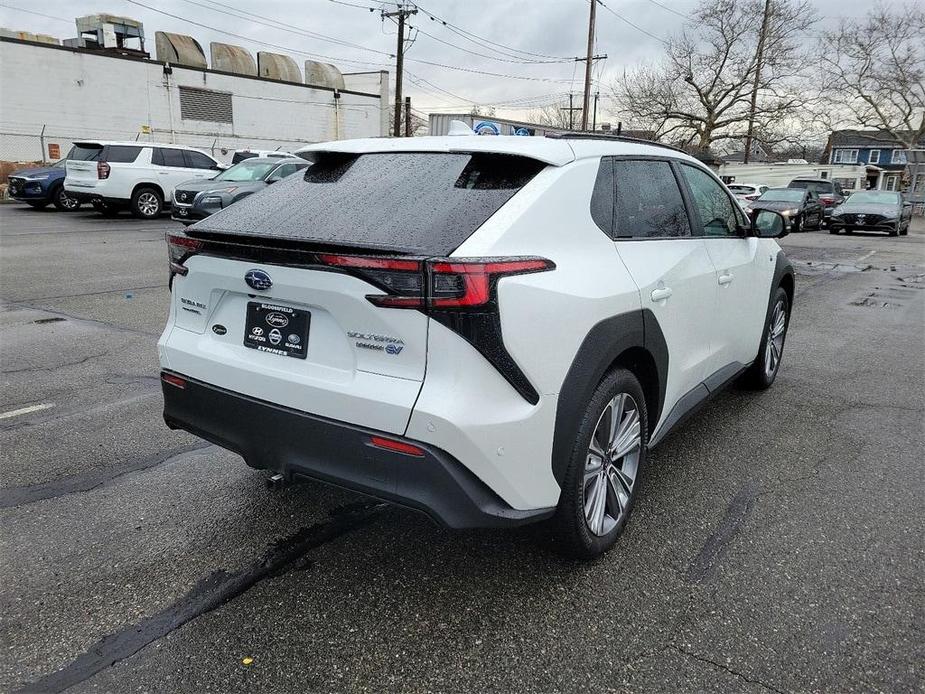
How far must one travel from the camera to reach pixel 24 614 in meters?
2.56

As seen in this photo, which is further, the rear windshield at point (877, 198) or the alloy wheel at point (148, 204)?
the rear windshield at point (877, 198)

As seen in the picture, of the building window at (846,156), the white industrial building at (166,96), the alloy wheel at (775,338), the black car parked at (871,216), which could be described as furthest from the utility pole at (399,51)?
the building window at (846,156)

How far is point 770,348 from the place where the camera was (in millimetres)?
5340

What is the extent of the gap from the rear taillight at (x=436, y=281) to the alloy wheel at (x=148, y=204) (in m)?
18.8

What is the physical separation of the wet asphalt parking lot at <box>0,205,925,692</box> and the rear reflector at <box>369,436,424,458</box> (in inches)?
27.2

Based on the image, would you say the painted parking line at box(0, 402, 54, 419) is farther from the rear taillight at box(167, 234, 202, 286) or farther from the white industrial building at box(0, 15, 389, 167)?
the white industrial building at box(0, 15, 389, 167)

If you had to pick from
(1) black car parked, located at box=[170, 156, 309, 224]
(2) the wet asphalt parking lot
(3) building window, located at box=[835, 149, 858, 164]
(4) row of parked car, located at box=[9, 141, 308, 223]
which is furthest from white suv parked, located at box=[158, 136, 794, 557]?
(3) building window, located at box=[835, 149, 858, 164]

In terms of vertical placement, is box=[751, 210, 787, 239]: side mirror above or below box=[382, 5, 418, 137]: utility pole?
below

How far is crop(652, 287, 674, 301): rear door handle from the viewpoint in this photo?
3.10m

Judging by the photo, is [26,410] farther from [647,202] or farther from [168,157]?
[168,157]

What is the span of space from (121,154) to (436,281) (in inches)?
741

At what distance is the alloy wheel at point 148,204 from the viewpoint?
741 inches

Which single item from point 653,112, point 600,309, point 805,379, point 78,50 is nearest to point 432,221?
point 600,309

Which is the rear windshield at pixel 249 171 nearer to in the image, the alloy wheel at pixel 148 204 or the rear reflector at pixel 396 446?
the alloy wheel at pixel 148 204
